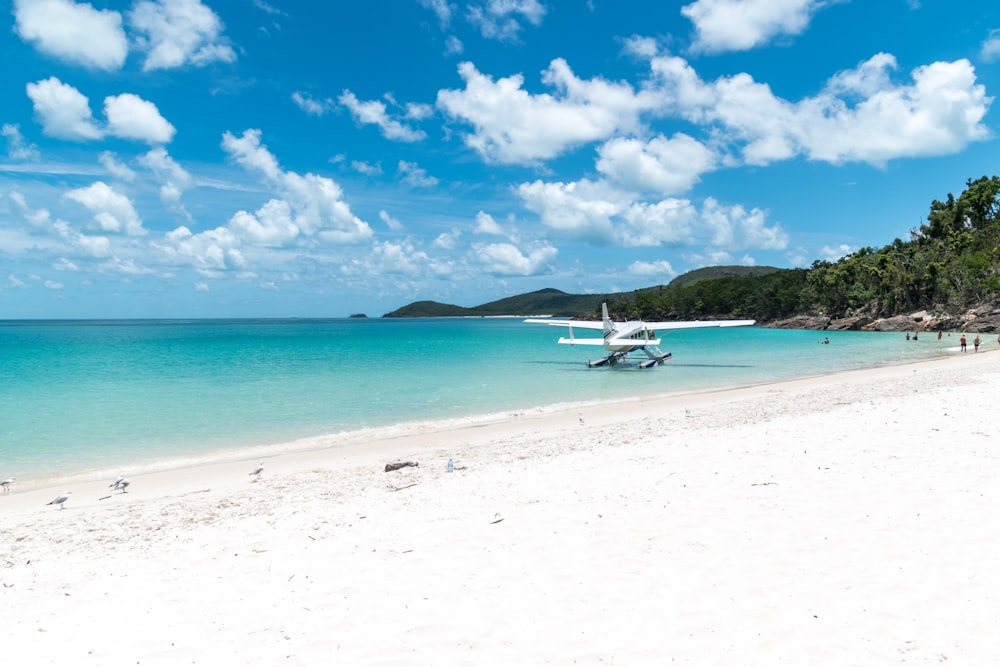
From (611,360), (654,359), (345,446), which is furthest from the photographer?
(611,360)

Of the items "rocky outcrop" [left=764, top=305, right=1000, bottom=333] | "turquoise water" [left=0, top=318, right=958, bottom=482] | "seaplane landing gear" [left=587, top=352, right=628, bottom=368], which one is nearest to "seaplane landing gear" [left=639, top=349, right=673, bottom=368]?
"turquoise water" [left=0, top=318, right=958, bottom=482]

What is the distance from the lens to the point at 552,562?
457 cm

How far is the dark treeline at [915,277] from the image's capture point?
61719mm

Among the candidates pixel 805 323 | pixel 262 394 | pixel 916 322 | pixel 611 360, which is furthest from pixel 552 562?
pixel 805 323

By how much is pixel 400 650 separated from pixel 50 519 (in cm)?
669

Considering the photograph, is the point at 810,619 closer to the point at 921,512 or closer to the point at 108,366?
the point at 921,512

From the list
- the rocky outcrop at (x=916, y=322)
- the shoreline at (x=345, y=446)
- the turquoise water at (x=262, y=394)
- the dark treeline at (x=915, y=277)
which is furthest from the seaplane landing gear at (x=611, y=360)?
the dark treeline at (x=915, y=277)

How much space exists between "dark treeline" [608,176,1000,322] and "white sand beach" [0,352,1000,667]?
67584 mm

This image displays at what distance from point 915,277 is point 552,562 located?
8473cm

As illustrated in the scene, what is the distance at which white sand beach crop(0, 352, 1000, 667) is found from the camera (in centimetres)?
341

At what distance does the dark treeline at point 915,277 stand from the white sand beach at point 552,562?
67584 mm

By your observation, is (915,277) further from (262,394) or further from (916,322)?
(262,394)

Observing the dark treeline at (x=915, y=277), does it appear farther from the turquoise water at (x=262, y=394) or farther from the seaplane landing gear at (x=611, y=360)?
the seaplane landing gear at (x=611, y=360)

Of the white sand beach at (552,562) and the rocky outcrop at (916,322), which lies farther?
the rocky outcrop at (916,322)
